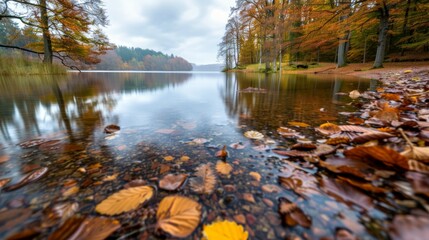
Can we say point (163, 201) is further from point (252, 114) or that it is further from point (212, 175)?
point (252, 114)

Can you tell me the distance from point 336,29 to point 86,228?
15.0 metres

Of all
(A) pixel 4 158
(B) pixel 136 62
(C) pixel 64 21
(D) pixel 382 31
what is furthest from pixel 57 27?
(B) pixel 136 62

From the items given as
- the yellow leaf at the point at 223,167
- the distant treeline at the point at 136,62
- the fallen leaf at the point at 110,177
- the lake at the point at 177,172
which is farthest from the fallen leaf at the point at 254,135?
the distant treeline at the point at 136,62

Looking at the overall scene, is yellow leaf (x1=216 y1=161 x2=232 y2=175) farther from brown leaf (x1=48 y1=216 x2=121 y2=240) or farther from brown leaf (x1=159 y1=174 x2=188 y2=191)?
brown leaf (x1=48 y1=216 x2=121 y2=240)

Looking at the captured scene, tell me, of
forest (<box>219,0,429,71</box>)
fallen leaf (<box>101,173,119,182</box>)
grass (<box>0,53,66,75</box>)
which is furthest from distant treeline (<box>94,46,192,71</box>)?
fallen leaf (<box>101,173,119,182</box>)

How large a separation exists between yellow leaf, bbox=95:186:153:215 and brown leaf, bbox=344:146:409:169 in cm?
104

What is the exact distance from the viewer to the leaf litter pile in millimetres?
556

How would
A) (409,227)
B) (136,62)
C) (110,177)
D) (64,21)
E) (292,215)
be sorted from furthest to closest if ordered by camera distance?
(136,62)
(64,21)
(110,177)
(292,215)
(409,227)

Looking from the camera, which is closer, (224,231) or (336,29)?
(224,231)

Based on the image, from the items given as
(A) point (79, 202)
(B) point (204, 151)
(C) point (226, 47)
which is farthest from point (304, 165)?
(C) point (226, 47)

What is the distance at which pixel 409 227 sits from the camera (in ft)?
1.66

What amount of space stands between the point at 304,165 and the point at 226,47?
1497 inches

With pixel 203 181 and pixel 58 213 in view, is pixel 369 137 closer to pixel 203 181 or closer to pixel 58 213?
pixel 203 181

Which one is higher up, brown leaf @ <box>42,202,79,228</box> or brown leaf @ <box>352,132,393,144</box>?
brown leaf @ <box>352,132,393,144</box>
